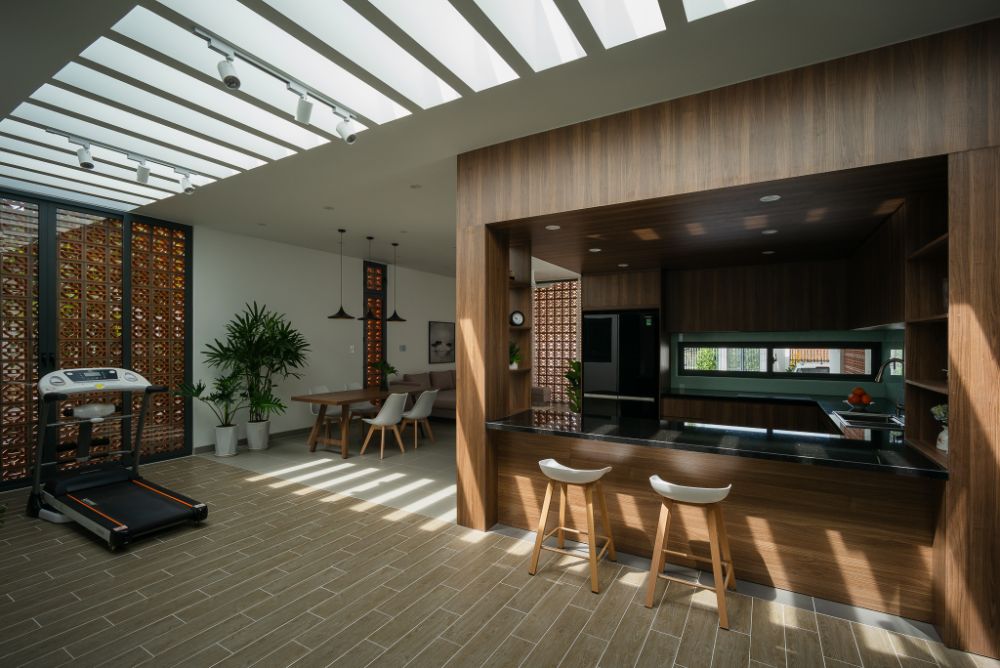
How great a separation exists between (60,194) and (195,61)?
11.9 ft

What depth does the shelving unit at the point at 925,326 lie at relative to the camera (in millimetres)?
2758

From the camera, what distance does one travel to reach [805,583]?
2.69 metres

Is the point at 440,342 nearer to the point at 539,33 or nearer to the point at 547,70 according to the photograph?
the point at 547,70

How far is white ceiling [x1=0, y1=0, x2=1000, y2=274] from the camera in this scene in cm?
208

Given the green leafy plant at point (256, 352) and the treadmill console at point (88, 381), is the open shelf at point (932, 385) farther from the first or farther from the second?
Result: the green leafy plant at point (256, 352)

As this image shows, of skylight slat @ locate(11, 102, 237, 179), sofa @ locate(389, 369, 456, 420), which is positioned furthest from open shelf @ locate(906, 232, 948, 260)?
sofa @ locate(389, 369, 456, 420)

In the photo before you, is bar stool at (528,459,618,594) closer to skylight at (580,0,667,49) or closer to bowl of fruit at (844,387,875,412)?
skylight at (580,0,667,49)

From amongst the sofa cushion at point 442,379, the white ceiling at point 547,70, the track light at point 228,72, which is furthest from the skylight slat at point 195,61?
the sofa cushion at point 442,379

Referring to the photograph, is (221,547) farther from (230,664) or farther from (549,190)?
(549,190)

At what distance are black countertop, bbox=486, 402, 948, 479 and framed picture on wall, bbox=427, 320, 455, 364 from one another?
6713mm

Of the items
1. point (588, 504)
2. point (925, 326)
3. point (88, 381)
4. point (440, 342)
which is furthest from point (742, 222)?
point (440, 342)

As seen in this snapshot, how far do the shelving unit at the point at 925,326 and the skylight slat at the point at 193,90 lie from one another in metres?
4.08

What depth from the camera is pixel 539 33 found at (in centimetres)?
242

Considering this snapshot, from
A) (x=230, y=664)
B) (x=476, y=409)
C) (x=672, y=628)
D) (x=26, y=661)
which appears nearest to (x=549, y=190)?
(x=476, y=409)
